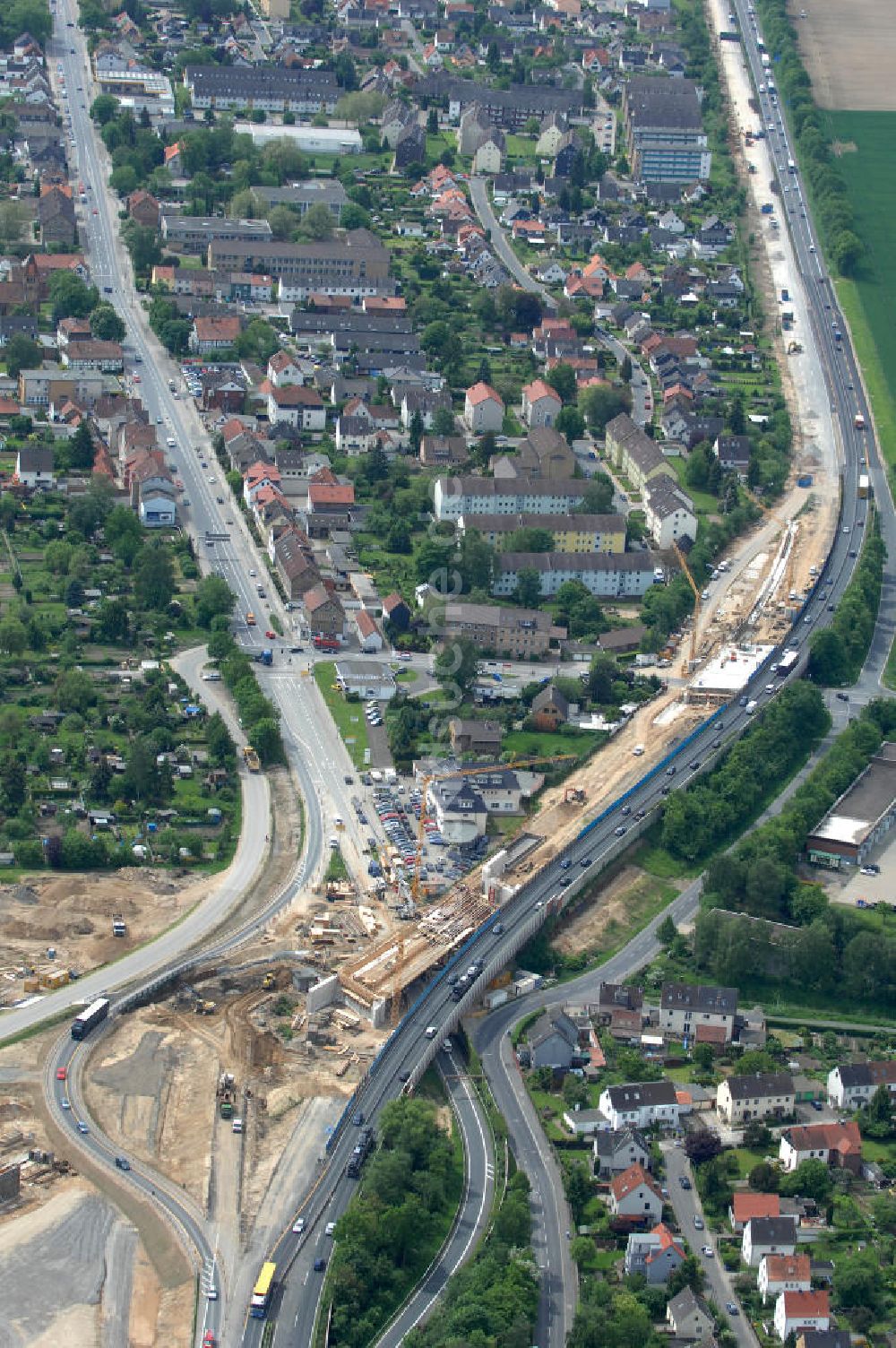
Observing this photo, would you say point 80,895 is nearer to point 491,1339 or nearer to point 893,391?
point 491,1339

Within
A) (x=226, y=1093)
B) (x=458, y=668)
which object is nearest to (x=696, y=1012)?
(x=226, y=1093)

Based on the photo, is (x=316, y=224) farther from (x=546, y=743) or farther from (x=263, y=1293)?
(x=263, y=1293)

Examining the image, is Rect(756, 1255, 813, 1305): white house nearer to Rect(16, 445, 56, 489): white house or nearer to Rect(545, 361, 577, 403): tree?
Rect(16, 445, 56, 489): white house

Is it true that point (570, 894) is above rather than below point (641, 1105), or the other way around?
above

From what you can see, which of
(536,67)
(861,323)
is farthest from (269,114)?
(861,323)

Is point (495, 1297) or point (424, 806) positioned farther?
point (424, 806)

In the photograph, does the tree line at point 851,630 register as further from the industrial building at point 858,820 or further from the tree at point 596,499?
the tree at point 596,499
